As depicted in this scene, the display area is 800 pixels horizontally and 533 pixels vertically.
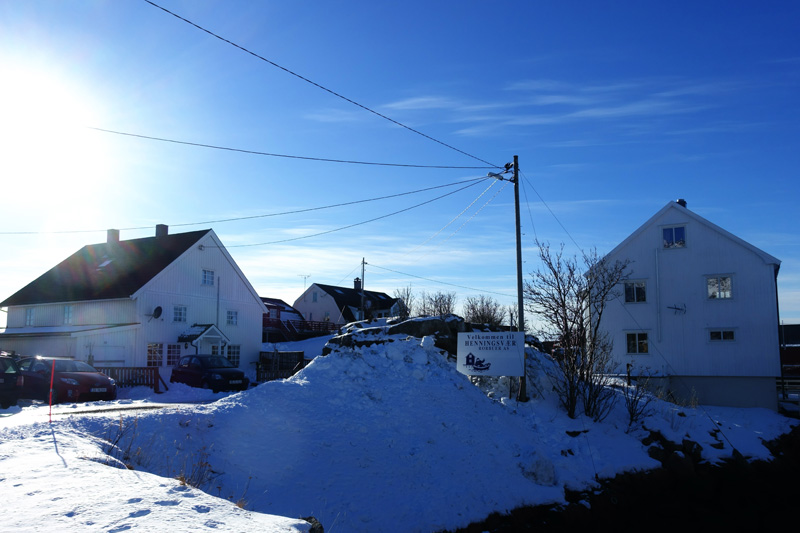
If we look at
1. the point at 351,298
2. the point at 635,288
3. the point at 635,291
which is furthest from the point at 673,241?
the point at 351,298

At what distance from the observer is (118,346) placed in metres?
29.9

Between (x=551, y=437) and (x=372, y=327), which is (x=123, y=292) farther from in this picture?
(x=551, y=437)

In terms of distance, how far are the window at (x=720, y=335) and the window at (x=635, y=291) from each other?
11.3 feet

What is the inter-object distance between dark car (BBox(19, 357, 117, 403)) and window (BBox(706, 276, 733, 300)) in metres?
26.9

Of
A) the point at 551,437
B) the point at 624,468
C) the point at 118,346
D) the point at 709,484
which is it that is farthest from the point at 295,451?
the point at 118,346

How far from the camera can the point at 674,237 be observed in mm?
30656

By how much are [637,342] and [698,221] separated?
682 centimetres

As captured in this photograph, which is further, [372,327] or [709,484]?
[372,327]

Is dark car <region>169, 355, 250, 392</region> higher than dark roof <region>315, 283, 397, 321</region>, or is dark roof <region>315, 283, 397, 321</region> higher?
dark roof <region>315, 283, 397, 321</region>

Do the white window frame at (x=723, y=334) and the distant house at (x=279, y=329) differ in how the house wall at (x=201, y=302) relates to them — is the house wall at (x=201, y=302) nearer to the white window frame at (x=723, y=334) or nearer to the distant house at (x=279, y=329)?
the distant house at (x=279, y=329)

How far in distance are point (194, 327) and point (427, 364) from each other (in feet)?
72.1

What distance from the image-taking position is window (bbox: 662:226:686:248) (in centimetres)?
3050

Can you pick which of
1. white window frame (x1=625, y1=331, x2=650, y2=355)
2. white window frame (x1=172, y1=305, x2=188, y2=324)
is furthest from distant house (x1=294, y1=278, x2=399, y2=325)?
white window frame (x1=625, y1=331, x2=650, y2=355)

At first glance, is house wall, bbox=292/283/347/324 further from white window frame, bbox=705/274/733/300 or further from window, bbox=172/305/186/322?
white window frame, bbox=705/274/733/300
